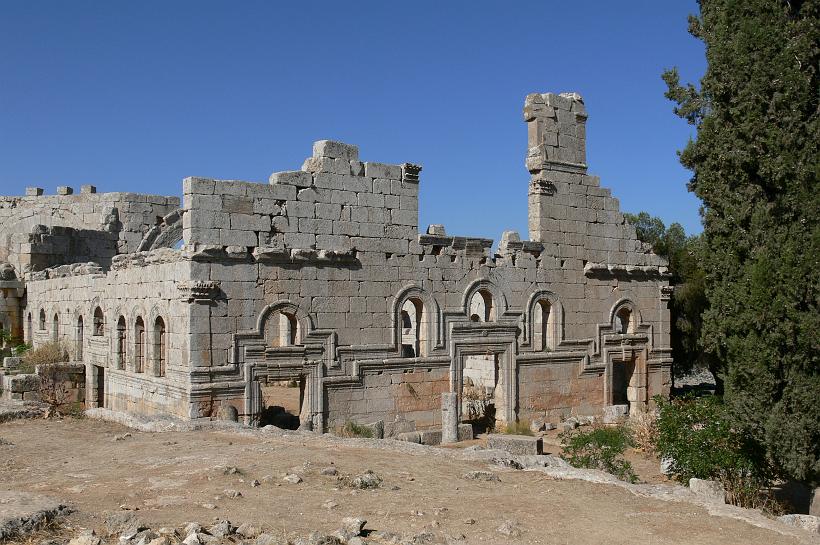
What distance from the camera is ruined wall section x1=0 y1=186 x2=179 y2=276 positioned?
77.3 feet

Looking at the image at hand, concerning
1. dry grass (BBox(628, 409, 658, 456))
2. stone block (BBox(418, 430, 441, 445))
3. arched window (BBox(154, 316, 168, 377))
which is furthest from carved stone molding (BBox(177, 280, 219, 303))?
dry grass (BBox(628, 409, 658, 456))

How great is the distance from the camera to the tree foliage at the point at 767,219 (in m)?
9.80

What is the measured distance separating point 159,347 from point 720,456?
399 inches

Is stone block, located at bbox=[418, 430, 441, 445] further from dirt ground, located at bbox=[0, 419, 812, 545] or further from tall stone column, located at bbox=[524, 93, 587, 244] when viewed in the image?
tall stone column, located at bbox=[524, 93, 587, 244]

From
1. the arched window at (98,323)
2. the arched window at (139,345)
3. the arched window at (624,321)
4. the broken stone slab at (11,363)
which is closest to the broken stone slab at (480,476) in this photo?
the arched window at (139,345)

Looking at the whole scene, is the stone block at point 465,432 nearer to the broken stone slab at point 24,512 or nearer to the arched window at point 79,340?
the arched window at point 79,340

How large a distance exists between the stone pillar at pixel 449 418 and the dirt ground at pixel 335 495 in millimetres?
5665

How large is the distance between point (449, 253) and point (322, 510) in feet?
32.6

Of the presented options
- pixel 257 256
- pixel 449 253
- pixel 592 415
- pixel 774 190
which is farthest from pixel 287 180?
pixel 592 415

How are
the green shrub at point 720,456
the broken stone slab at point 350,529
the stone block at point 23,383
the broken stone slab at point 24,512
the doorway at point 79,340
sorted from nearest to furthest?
the broken stone slab at point 24,512 → the broken stone slab at point 350,529 → the green shrub at point 720,456 → the stone block at point 23,383 → the doorway at point 79,340

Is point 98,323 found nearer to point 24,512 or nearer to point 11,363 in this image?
point 11,363

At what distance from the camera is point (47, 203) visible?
2638cm

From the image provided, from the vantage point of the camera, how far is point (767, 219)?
10141 millimetres

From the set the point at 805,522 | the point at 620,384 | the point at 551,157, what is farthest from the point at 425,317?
the point at 805,522
